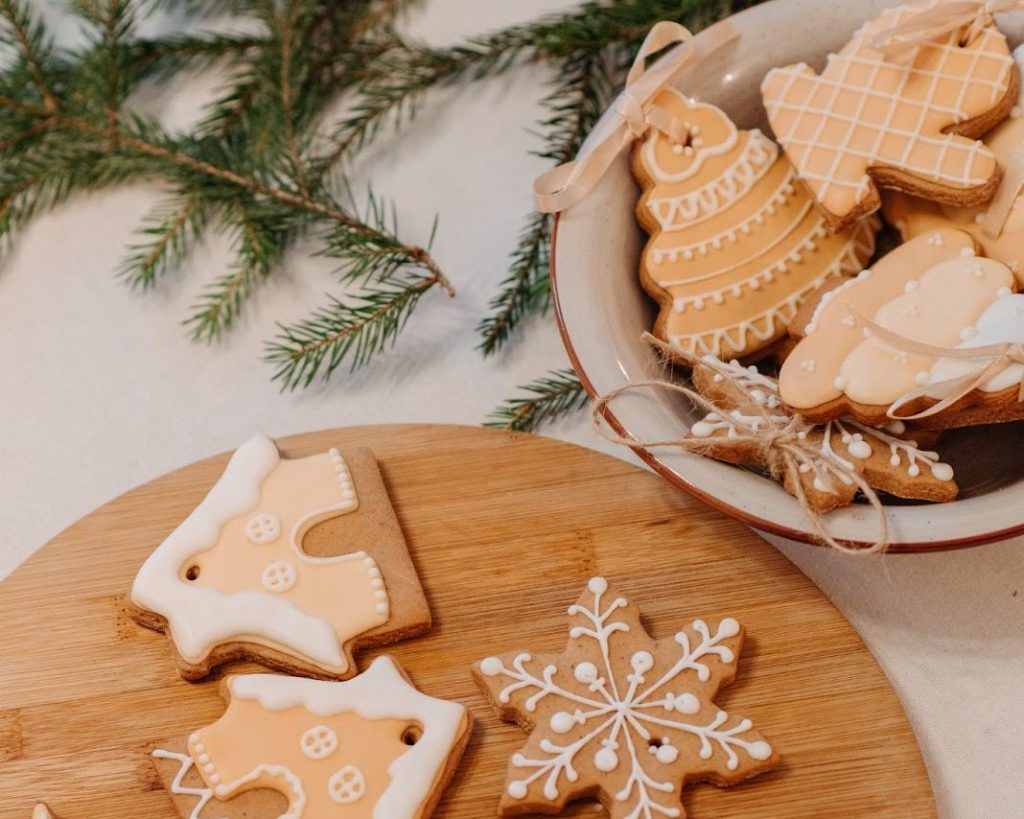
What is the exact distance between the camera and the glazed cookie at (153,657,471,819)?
976mm

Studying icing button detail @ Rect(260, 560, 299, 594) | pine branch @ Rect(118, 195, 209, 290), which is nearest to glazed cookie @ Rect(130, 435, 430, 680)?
icing button detail @ Rect(260, 560, 299, 594)

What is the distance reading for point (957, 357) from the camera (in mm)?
967

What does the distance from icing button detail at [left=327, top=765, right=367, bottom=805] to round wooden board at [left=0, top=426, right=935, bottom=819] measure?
0.08 m

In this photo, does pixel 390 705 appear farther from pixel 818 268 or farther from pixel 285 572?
pixel 818 268

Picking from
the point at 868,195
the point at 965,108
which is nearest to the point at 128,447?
the point at 868,195

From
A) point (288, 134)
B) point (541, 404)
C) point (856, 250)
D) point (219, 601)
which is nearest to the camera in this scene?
point (219, 601)

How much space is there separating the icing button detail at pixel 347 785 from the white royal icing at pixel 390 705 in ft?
0.08

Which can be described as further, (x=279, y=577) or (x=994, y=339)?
(x=279, y=577)

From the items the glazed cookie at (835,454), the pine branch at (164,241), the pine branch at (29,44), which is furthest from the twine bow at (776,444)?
the pine branch at (29,44)

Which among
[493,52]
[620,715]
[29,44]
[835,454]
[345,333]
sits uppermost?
[29,44]

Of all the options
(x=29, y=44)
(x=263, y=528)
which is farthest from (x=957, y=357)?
(x=29, y=44)

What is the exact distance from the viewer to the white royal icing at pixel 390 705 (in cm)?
98

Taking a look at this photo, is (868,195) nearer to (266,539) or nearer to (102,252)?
(266,539)

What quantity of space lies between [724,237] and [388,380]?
47cm
